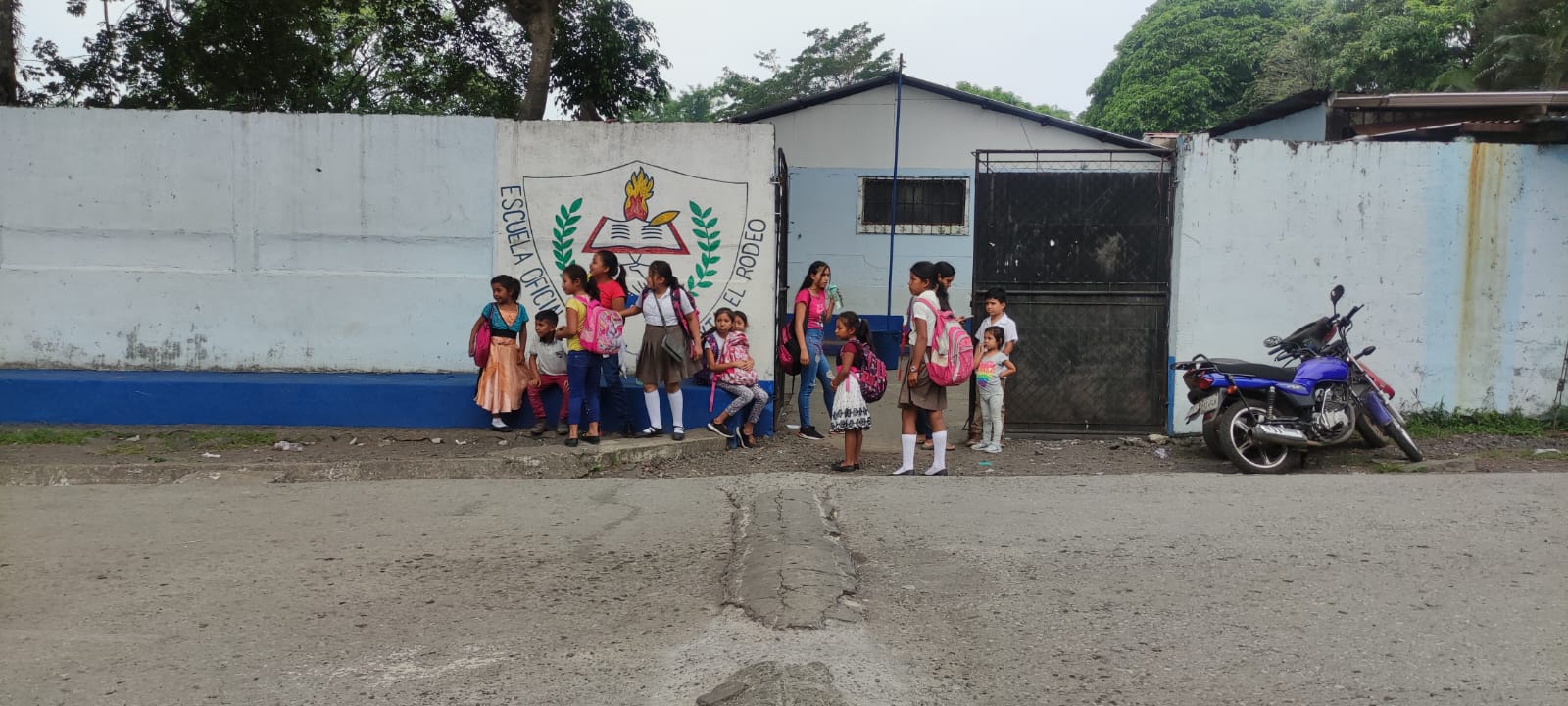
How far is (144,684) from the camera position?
374 centimetres

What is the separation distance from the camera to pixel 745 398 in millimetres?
8320

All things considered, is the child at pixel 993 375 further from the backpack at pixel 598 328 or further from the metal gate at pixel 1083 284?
the backpack at pixel 598 328

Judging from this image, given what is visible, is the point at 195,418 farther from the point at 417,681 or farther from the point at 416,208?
the point at 417,681

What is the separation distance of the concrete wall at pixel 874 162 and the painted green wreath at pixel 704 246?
267 inches

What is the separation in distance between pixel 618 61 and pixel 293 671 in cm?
1529

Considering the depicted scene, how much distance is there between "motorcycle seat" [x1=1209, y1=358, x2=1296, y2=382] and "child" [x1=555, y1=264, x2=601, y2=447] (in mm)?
4288

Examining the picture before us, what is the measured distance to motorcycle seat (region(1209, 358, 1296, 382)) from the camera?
7863mm

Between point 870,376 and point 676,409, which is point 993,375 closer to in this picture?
point 870,376

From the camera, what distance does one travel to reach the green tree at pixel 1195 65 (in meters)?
38.5

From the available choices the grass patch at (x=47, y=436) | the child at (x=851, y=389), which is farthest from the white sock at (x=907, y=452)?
the grass patch at (x=47, y=436)

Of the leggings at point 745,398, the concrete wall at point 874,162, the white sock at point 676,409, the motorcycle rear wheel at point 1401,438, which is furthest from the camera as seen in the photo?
the concrete wall at point 874,162

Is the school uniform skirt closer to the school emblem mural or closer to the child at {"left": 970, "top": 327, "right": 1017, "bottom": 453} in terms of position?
the school emblem mural

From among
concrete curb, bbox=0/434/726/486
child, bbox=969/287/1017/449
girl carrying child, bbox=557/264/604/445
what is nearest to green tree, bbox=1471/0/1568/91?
child, bbox=969/287/1017/449

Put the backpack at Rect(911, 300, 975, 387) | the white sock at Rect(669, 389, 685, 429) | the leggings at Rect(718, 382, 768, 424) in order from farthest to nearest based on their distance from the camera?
the leggings at Rect(718, 382, 768, 424) → the white sock at Rect(669, 389, 685, 429) → the backpack at Rect(911, 300, 975, 387)
